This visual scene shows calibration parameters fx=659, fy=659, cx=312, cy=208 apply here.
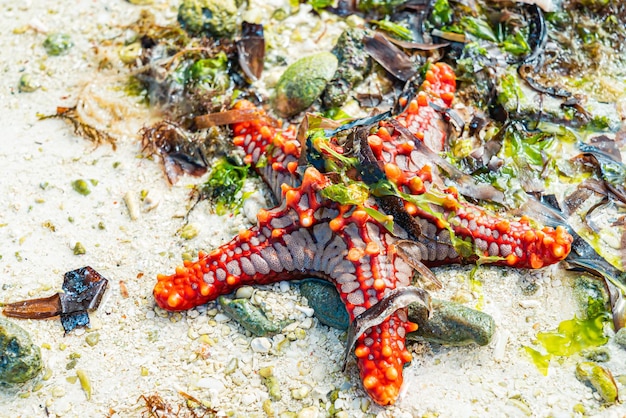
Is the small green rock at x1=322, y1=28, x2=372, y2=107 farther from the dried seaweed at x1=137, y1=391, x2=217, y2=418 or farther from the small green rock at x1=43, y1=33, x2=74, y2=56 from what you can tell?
the dried seaweed at x1=137, y1=391, x2=217, y2=418

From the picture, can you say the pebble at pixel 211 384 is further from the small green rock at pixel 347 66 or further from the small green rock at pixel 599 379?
the small green rock at pixel 347 66

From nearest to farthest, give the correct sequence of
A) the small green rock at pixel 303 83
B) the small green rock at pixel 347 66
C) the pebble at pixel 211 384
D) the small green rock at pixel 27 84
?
1. the pebble at pixel 211 384
2. the small green rock at pixel 303 83
3. the small green rock at pixel 347 66
4. the small green rock at pixel 27 84

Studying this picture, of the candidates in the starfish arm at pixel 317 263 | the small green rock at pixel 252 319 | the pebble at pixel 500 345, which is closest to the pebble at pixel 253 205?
the starfish arm at pixel 317 263

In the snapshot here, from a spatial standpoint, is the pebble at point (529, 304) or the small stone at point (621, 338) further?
the pebble at point (529, 304)

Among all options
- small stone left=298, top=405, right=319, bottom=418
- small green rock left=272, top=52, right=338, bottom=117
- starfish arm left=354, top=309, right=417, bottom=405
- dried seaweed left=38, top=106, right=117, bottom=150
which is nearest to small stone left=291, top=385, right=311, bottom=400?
small stone left=298, top=405, right=319, bottom=418

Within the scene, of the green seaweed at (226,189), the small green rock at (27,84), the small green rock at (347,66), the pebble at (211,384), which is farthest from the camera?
the small green rock at (27,84)

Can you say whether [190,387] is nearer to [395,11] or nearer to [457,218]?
[457,218]

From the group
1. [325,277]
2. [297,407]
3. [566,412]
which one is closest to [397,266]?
[325,277]
